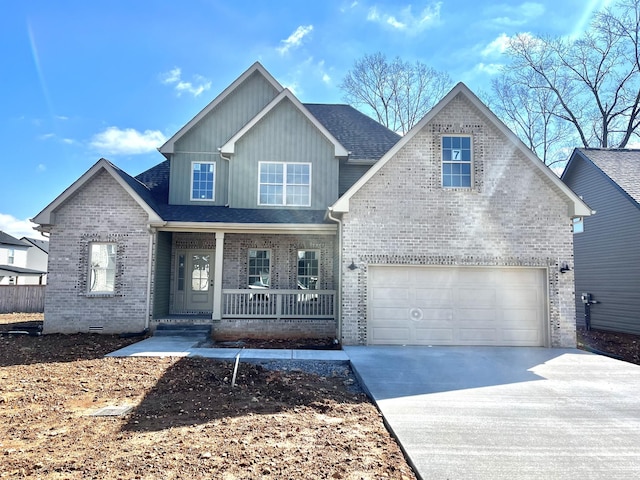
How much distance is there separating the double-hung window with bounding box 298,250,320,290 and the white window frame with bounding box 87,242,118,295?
5644 millimetres

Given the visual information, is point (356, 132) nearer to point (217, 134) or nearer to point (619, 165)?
point (217, 134)

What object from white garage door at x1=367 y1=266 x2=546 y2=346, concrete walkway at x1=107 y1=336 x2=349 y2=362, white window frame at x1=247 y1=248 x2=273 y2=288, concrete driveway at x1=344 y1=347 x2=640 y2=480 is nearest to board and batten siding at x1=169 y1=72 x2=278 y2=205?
white window frame at x1=247 y1=248 x2=273 y2=288

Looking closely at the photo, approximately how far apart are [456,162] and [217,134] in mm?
8376

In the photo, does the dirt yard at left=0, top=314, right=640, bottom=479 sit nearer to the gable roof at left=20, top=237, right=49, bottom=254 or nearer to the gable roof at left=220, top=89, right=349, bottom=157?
the gable roof at left=220, top=89, right=349, bottom=157

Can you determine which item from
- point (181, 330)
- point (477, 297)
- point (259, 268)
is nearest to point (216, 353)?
point (181, 330)

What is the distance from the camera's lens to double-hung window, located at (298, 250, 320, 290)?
42.1 ft

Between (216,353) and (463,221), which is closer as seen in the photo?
(216,353)

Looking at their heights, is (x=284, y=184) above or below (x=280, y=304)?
above

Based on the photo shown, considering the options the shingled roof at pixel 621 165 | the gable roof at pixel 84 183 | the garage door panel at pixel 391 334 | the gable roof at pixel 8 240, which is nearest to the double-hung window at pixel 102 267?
the gable roof at pixel 84 183

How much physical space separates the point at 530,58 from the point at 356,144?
779 inches

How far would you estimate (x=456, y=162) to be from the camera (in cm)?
1005

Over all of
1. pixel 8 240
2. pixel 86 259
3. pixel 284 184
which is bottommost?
pixel 86 259

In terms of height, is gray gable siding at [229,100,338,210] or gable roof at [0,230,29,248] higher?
gray gable siding at [229,100,338,210]

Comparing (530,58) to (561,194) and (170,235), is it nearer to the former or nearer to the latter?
(561,194)
